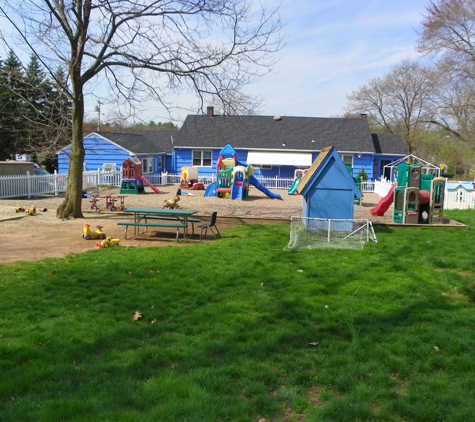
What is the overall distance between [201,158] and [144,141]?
4.48 m

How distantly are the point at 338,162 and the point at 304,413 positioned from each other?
29.4ft

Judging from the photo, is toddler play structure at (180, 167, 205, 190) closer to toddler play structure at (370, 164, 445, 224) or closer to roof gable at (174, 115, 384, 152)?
roof gable at (174, 115, 384, 152)

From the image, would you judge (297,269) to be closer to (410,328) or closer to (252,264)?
(252,264)

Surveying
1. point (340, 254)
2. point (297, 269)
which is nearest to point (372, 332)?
point (297, 269)

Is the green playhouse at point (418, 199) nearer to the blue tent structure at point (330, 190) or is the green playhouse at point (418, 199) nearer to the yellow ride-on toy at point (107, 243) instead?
the blue tent structure at point (330, 190)

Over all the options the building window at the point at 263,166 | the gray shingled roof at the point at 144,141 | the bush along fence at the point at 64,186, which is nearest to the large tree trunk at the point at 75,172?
the bush along fence at the point at 64,186

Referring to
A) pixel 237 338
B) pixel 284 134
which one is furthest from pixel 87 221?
pixel 284 134

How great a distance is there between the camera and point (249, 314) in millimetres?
6574

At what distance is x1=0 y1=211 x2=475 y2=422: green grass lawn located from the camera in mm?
4156

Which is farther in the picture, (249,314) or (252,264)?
(252,264)

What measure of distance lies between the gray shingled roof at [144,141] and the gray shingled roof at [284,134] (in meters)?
1.50

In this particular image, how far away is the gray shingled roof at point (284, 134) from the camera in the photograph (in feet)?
122

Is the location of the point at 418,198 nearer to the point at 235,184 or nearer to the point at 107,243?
the point at 107,243

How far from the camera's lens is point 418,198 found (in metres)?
14.7
